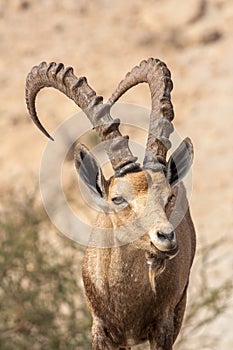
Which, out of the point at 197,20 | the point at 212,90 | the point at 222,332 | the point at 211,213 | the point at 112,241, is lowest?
the point at 112,241

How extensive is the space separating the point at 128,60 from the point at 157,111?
24.0 metres

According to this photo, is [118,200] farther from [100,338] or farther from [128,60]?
[128,60]

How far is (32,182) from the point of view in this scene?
2570cm

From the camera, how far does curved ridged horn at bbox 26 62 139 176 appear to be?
6.56 metres

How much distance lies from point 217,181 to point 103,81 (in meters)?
4.51

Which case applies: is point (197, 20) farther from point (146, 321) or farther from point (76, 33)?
point (146, 321)

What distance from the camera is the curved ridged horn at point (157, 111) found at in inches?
262

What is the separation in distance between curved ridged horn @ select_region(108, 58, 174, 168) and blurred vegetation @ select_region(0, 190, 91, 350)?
9778 mm

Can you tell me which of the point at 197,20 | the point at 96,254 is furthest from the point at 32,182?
the point at 96,254

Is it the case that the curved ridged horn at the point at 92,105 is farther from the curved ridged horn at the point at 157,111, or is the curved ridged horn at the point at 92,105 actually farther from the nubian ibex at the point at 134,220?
the curved ridged horn at the point at 157,111

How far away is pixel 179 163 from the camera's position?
6.66 m

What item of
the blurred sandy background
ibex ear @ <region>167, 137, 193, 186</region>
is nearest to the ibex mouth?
ibex ear @ <region>167, 137, 193, 186</region>

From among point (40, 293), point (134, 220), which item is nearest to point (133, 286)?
point (134, 220)

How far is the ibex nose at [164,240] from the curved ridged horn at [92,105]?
504mm
